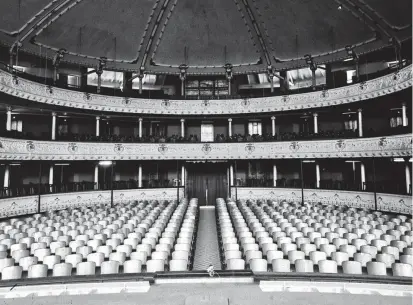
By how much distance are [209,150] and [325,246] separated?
50.2ft

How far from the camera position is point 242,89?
30000mm

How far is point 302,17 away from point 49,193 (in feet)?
73.4

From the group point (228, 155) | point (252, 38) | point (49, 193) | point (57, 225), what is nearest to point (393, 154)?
point (228, 155)

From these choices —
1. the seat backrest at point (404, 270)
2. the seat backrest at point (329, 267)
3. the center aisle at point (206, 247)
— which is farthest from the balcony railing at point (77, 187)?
the seat backrest at point (404, 270)

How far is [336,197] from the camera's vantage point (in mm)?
21641

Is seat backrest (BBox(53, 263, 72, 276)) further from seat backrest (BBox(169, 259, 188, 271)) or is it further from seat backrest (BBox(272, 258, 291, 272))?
seat backrest (BBox(272, 258, 291, 272))

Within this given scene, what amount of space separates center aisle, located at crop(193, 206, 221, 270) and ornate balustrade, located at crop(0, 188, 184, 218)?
7235mm

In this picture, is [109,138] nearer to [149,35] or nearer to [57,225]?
[149,35]

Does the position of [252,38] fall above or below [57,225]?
above

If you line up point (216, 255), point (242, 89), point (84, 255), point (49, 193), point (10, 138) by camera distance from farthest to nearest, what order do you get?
point (242, 89) < point (49, 193) < point (10, 138) < point (216, 255) < point (84, 255)

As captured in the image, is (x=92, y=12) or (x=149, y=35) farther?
(x=149, y=35)

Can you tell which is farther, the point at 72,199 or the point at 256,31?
the point at 256,31

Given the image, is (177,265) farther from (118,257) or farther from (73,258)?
(73,258)

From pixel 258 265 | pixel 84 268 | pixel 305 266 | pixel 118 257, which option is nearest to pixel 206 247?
pixel 118 257
